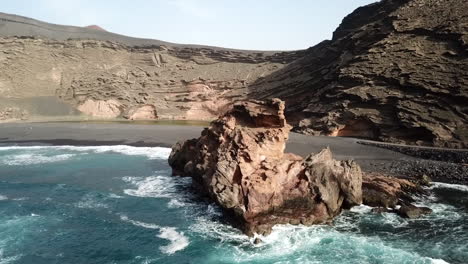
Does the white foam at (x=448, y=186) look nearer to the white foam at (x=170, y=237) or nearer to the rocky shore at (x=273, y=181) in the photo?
the rocky shore at (x=273, y=181)

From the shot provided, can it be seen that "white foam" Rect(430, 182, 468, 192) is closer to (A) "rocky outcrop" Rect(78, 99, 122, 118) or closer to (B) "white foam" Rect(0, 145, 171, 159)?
(B) "white foam" Rect(0, 145, 171, 159)

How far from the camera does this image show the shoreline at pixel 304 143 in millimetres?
28781

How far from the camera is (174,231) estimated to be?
753 inches

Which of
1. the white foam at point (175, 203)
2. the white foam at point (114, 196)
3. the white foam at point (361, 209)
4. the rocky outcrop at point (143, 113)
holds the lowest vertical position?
the white foam at point (114, 196)

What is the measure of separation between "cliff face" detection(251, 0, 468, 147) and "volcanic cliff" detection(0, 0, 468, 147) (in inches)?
5.3

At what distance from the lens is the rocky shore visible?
19422 mm

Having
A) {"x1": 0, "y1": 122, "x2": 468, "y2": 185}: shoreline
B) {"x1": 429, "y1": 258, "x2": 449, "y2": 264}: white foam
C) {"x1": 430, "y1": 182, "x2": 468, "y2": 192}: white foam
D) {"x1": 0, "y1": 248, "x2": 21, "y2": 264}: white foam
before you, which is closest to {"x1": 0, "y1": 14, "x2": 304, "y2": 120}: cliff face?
{"x1": 0, "y1": 122, "x2": 468, "y2": 185}: shoreline

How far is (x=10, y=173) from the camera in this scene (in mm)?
31406

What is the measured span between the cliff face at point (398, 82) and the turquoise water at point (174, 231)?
51.5ft

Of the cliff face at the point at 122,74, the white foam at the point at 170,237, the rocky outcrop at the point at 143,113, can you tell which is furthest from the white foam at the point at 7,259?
the cliff face at the point at 122,74

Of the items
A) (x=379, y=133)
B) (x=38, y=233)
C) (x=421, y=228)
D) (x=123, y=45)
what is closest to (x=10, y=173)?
(x=38, y=233)

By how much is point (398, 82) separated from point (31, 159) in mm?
42909

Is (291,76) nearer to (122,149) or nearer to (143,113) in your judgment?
(143,113)

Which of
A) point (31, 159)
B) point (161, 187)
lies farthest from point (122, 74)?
point (161, 187)
